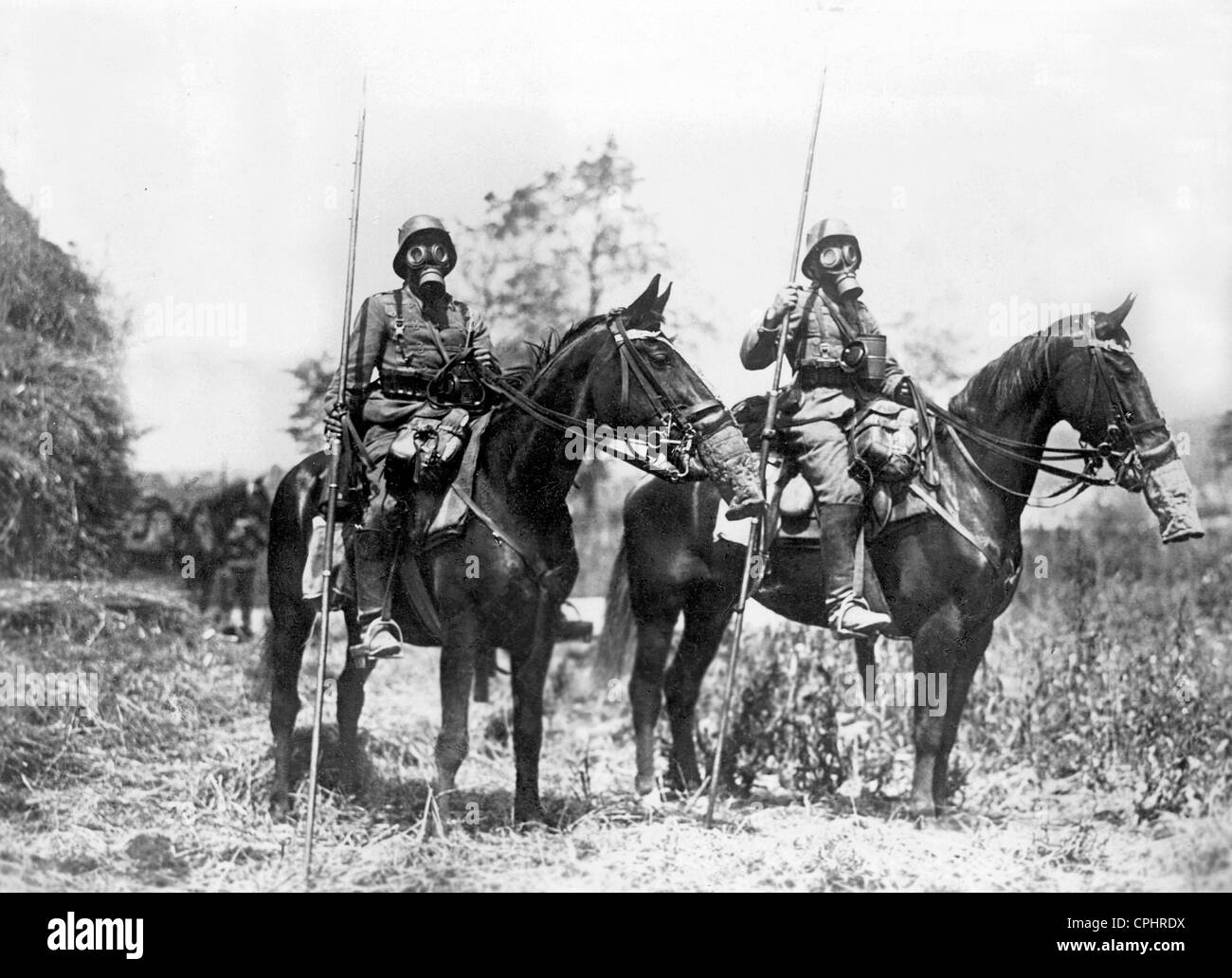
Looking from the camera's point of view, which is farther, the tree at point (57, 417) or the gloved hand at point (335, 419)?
the tree at point (57, 417)

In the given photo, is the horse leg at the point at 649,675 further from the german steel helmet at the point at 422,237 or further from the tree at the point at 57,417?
the tree at the point at 57,417

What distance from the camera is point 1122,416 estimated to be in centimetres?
839

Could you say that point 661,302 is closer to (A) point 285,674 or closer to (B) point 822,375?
(B) point 822,375

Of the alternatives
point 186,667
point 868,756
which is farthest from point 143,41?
point 868,756

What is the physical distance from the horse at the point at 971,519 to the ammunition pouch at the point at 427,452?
1753 mm

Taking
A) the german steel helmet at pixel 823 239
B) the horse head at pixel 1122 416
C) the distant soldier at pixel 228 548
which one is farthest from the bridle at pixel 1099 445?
the distant soldier at pixel 228 548

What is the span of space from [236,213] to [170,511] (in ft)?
8.63

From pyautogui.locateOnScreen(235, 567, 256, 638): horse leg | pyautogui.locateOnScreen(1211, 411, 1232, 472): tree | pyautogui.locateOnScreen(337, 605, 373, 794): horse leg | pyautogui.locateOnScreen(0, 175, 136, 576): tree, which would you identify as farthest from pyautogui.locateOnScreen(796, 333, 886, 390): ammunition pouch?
pyautogui.locateOnScreen(235, 567, 256, 638): horse leg

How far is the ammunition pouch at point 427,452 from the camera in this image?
8258mm

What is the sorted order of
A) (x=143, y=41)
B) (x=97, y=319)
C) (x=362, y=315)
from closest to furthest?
(x=362, y=315)
(x=143, y=41)
(x=97, y=319)

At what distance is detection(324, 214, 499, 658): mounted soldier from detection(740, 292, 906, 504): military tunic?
6.22 ft

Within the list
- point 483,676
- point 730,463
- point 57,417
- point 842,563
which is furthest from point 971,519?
point 57,417
